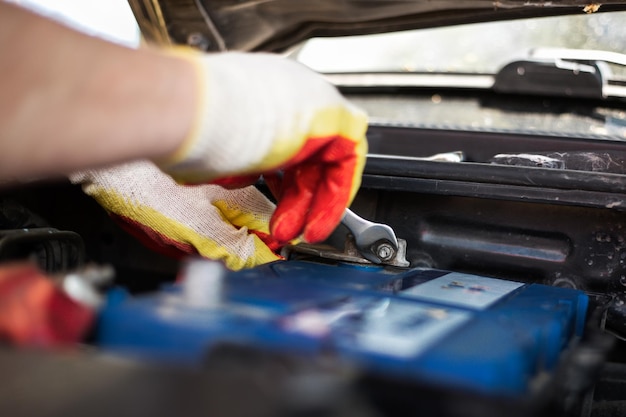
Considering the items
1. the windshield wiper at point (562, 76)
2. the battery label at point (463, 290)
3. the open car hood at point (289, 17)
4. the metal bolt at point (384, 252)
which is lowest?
the metal bolt at point (384, 252)

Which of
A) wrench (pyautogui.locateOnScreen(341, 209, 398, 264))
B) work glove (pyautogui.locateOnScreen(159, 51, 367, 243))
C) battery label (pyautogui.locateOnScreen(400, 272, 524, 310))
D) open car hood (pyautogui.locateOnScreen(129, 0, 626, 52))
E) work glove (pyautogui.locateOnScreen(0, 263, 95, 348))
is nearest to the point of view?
work glove (pyautogui.locateOnScreen(0, 263, 95, 348))

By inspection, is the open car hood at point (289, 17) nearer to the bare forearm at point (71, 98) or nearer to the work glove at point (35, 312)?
the bare forearm at point (71, 98)

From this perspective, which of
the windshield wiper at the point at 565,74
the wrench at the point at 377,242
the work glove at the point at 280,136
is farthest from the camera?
the windshield wiper at the point at 565,74

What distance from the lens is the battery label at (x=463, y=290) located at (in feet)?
2.95

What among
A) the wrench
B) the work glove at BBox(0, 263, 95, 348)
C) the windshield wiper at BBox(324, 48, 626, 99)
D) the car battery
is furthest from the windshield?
the work glove at BBox(0, 263, 95, 348)

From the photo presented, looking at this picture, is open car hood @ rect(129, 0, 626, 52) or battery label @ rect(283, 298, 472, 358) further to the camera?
open car hood @ rect(129, 0, 626, 52)

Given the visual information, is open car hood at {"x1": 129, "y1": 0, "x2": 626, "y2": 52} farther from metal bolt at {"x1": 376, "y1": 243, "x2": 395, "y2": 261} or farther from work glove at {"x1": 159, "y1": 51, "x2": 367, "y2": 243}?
work glove at {"x1": 159, "y1": 51, "x2": 367, "y2": 243}

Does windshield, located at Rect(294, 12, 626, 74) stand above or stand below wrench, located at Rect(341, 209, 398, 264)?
above

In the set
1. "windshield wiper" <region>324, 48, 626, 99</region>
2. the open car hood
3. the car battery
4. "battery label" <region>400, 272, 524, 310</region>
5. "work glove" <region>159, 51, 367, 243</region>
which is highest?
the open car hood

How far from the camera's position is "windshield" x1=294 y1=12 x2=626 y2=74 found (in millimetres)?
1870

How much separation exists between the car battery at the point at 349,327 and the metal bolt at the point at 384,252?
30 cm

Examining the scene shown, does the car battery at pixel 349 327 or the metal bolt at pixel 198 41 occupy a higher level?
the metal bolt at pixel 198 41

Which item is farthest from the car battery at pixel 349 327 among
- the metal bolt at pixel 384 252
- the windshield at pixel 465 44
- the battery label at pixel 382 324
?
the windshield at pixel 465 44

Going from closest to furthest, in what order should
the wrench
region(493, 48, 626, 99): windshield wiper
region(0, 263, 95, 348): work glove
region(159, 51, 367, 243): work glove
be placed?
region(0, 263, 95, 348): work glove < region(159, 51, 367, 243): work glove < the wrench < region(493, 48, 626, 99): windshield wiper
